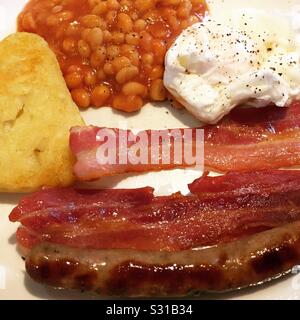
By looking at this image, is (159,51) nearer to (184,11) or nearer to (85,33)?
(184,11)

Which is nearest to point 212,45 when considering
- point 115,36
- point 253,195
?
point 115,36

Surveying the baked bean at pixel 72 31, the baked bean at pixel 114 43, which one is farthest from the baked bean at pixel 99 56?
the baked bean at pixel 72 31

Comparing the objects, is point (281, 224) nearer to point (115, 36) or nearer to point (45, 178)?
point (45, 178)

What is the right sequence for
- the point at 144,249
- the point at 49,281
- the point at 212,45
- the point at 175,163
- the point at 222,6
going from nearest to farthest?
the point at 49,281 → the point at 144,249 → the point at 175,163 → the point at 212,45 → the point at 222,6

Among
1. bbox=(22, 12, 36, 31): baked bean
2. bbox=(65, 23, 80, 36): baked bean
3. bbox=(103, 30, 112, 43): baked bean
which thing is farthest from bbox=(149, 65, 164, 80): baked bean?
bbox=(22, 12, 36, 31): baked bean

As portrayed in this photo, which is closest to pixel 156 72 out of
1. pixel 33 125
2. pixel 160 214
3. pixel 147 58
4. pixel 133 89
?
pixel 147 58

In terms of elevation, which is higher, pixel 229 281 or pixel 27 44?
pixel 27 44
